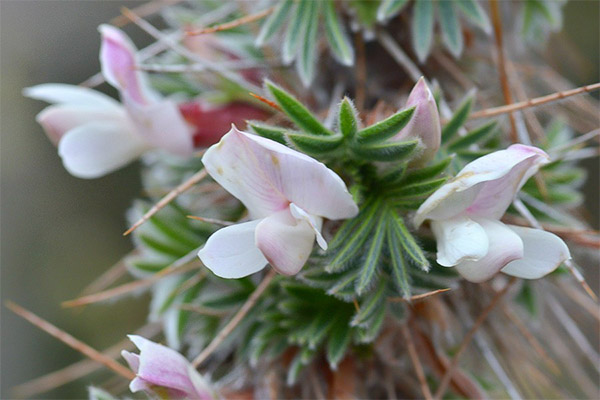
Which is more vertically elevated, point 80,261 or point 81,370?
point 81,370

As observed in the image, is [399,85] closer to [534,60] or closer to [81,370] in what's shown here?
[534,60]

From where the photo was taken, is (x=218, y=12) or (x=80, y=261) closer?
(x=218, y=12)

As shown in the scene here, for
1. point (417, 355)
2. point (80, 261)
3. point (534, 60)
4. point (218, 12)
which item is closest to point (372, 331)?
point (417, 355)

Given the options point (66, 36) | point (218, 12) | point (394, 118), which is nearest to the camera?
point (394, 118)

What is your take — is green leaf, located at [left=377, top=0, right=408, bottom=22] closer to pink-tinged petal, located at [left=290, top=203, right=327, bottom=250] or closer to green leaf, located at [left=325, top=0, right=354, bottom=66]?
green leaf, located at [left=325, top=0, right=354, bottom=66]

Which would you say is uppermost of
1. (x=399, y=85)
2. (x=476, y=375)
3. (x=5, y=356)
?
(x=399, y=85)

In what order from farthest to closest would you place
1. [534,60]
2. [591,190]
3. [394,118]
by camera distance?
1. [591,190]
2. [534,60]
3. [394,118]

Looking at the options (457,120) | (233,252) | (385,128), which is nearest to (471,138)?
(457,120)
